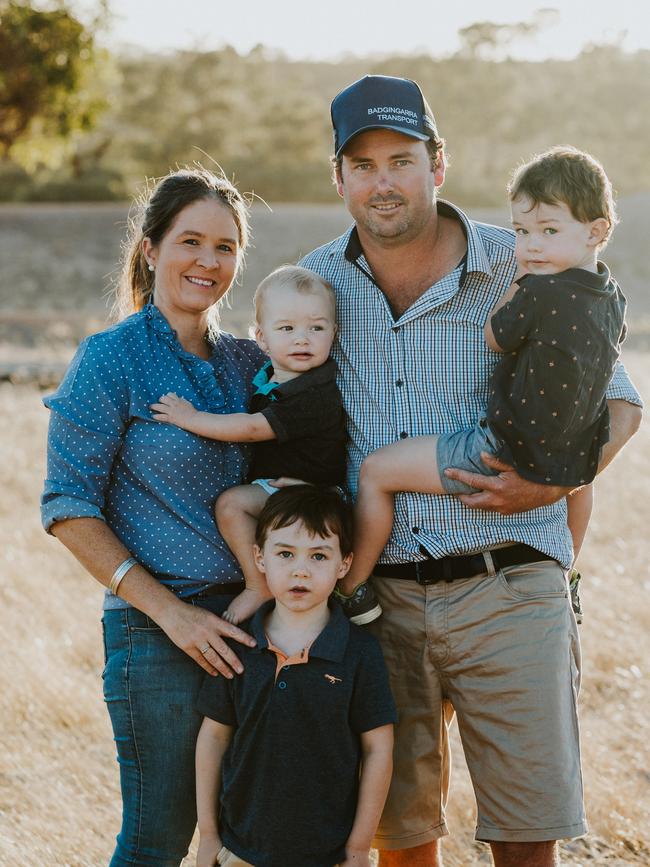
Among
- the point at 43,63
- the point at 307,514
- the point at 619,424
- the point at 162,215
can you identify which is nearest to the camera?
the point at 307,514

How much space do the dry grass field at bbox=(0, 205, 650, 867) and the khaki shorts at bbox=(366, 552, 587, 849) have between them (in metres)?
0.88

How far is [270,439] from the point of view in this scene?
3312mm

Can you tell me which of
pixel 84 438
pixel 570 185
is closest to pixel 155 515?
pixel 84 438

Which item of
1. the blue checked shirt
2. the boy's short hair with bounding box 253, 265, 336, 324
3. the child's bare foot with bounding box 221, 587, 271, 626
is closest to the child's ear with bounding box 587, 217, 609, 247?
the blue checked shirt

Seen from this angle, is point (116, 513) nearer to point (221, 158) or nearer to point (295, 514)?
point (295, 514)

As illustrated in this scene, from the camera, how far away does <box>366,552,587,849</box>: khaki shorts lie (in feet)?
10.4

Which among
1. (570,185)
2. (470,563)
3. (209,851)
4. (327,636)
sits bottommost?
(209,851)

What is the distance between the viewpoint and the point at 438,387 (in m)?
3.32

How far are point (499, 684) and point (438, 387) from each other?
36.8 inches

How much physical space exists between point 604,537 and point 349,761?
5.38m

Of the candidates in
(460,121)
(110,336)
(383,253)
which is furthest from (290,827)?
(460,121)

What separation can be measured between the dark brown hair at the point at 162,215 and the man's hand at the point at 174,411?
44 centimetres

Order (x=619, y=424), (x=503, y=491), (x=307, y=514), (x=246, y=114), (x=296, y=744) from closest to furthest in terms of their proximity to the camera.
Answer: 1. (x=296, y=744)
2. (x=307, y=514)
3. (x=503, y=491)
4. (x=619, y=424)
5. (x=246, y=114)

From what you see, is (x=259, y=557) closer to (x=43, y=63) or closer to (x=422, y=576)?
(x=422, y=576)
